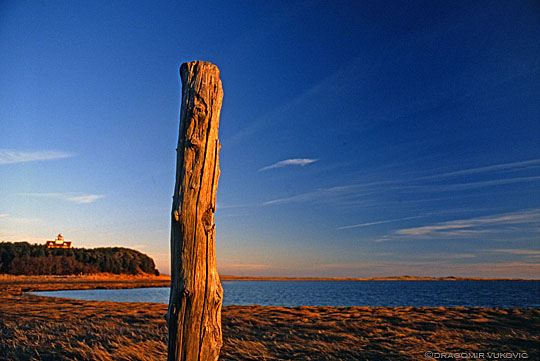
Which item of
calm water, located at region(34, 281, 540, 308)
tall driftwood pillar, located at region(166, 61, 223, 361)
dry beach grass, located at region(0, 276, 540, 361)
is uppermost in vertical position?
tall driftwood pillar, located at region(166, 61, 223, 361)

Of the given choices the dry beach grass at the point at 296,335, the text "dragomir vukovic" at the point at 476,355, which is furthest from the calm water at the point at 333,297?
the text "dragomir vukovic" at the point at 476,355

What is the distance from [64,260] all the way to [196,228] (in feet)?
242

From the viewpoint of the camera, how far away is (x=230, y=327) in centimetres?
1110

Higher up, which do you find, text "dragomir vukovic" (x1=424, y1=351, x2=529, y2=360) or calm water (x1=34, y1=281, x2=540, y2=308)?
text "dragomir vukovic" (x1=424, y1=351, x2=529, y2=360)

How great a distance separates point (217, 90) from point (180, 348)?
2.62m

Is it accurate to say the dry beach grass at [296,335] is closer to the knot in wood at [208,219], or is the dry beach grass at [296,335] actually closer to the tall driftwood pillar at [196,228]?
the tall driftwood pillar at [196,228]

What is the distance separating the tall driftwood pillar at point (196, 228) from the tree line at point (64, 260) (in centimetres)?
7024

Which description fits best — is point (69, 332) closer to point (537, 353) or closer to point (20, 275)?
point (537, 353)

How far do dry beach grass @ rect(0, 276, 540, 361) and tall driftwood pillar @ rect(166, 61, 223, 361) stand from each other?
12.2 ft

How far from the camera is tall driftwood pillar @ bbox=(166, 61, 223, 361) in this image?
3.54 m

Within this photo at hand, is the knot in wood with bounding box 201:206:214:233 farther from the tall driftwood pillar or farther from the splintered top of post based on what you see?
the splintered top of post

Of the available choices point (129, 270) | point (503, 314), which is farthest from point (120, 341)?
point (129, 270)

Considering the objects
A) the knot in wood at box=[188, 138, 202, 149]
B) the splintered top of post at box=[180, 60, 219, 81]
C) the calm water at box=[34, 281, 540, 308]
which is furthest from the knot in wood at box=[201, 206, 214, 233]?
the calm water at box=[34, 281, 540, 308]

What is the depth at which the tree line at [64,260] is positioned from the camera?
6191 cm
